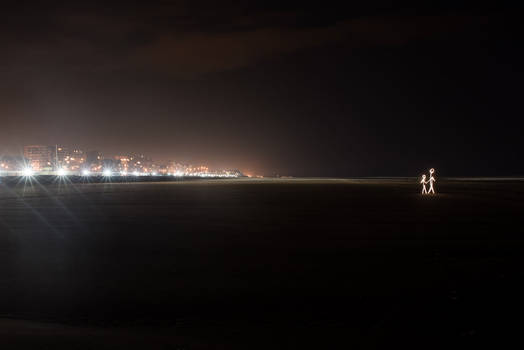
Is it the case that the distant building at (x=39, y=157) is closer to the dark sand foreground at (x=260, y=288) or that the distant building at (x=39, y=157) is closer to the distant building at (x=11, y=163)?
the distant building at (x=11, y=163)

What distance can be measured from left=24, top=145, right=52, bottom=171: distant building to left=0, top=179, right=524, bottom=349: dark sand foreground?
199192 millimetres

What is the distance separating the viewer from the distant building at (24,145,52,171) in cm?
19012

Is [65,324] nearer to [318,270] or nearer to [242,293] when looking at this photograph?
[242,293]

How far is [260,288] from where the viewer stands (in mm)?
5938

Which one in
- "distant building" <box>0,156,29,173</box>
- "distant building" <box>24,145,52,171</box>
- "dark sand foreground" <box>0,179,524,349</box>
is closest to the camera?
"dark sand foreground" <box>0,179,524,349</box>

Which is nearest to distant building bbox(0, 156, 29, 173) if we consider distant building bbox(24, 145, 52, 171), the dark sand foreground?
distant building bbox(24, 145, 52, 171)

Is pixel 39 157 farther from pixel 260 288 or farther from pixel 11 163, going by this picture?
pixel 260 288

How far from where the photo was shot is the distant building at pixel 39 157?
7485 inches

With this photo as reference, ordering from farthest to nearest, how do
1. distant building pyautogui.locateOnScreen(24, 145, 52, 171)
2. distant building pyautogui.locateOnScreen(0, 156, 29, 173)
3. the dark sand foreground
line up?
1. distant building pyautogui.locateOnScreen(24, 145, 52, 171)
2. distant building pyautogui.locateOnScreen(0, 156, 29, 173)
3. the dark sand foreground

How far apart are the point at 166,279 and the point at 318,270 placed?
8.01ft

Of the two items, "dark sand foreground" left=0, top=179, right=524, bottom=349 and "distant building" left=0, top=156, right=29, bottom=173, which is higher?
"distant building" left=0, top=156, right=29, bottom=173

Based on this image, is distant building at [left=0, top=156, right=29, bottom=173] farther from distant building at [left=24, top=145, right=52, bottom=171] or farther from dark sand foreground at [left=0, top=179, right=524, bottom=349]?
dark sand foreground at [left=0, top=179, right=524, bottom=349]

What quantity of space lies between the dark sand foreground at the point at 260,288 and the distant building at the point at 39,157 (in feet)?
654

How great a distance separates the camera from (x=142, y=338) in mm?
4164
